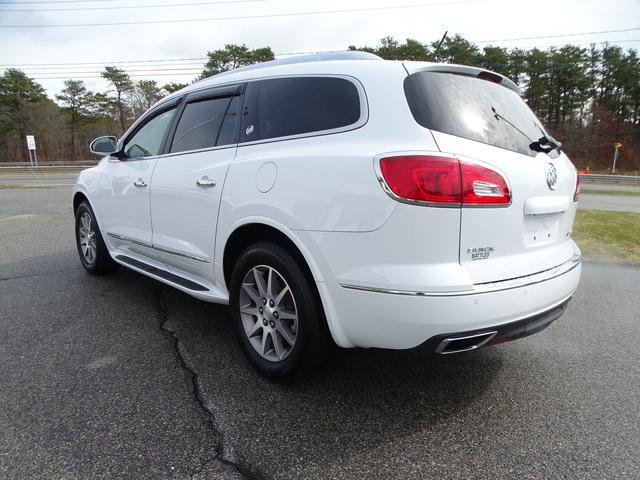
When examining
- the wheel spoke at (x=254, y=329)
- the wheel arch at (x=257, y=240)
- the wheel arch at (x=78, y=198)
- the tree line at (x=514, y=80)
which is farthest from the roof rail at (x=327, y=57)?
the tree line at (x=514, y=80)

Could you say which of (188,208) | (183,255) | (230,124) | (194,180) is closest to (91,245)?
(183,255)

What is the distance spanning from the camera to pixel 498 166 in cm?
214

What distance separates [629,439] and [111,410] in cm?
261

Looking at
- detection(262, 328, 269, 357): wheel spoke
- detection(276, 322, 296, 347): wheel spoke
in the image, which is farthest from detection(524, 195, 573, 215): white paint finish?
detection(262, 328, 269, 357): wheel spoke

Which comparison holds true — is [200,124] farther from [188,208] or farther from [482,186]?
[482,186]

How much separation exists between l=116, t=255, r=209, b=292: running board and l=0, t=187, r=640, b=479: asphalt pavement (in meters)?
0.39

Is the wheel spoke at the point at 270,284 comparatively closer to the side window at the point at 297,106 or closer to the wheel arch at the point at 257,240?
the wheel arch at the point at 257,240

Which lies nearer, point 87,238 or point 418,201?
point 418,201

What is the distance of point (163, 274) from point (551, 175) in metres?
2.82

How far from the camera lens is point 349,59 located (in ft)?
8.77

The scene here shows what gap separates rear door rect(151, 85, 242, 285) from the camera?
2.99 m

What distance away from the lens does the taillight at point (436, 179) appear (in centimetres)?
200

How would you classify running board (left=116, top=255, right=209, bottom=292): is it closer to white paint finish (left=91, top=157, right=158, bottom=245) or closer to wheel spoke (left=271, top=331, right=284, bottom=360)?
white paint finish (left=91, top=157, right=158, bottom=245)

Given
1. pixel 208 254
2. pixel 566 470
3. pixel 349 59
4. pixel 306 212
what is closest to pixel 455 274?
pixel 306 212
